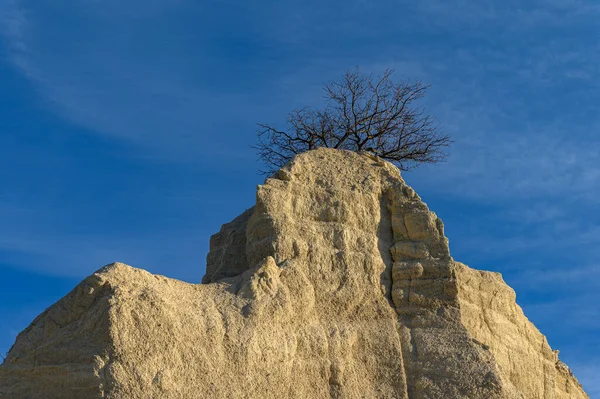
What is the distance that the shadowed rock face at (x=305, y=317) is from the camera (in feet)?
31.1

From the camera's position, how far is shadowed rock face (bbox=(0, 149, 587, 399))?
373 inches

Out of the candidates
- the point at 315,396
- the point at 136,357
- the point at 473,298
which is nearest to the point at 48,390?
the point at 136,357

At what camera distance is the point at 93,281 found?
9.79 meters

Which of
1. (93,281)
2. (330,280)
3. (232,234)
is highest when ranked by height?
(232,234)

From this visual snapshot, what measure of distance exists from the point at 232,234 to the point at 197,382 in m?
3.33

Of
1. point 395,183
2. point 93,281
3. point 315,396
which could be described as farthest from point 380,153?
point 93,281

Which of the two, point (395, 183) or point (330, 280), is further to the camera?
point (395, 183)

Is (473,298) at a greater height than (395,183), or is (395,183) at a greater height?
(395,183)

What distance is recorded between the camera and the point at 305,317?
11047 millimetres

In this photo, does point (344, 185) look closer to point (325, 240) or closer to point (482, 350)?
point (325, 240)

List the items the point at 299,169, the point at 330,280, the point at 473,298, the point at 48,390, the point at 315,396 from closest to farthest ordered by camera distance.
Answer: the point at 48,390, the point at 315,396, the point at 330,280, the point at 299,169, the point at 473,298

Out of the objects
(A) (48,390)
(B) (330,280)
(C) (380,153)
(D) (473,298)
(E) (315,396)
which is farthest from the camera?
(C) (380,153)

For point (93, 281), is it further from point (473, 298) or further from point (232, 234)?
point (473, 298)

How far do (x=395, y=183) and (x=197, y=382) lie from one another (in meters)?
4.40
